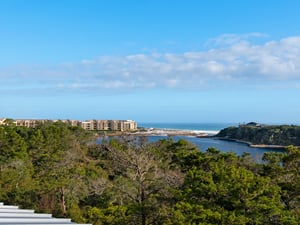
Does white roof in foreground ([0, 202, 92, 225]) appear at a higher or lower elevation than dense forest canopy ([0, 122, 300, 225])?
higher

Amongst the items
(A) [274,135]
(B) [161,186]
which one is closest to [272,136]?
(A) [274,135]

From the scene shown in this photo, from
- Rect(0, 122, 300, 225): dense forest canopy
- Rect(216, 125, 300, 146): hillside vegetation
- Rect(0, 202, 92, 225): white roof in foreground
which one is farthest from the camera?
Rect(216, 125, 300, 146): hillside vegetation

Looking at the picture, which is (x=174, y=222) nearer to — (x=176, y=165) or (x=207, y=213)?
(x=207, y=213)

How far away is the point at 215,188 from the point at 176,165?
9.63 m

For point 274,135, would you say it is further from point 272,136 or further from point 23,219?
point 23,219

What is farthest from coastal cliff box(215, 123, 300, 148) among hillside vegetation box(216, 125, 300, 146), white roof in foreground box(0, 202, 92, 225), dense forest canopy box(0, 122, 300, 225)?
white roof in foreground box(0, 202, 92, 225)

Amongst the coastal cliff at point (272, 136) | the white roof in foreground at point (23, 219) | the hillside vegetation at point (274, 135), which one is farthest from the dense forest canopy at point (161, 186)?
the hillside vegetation at point (274, 135)

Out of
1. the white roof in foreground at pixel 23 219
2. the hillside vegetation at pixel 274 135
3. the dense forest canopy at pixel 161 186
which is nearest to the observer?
the white roof in foreground at pixel 23 219

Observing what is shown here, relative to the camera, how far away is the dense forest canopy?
31.9 feet

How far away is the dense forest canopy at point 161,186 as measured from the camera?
9734mm

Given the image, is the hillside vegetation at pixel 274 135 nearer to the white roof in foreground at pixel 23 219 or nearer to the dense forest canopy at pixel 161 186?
the dense forest canopy at pixel 161 186

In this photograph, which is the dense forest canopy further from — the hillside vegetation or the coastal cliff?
the hillside vegetation

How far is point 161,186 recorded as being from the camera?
13406 mm

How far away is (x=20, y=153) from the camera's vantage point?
23.0m
